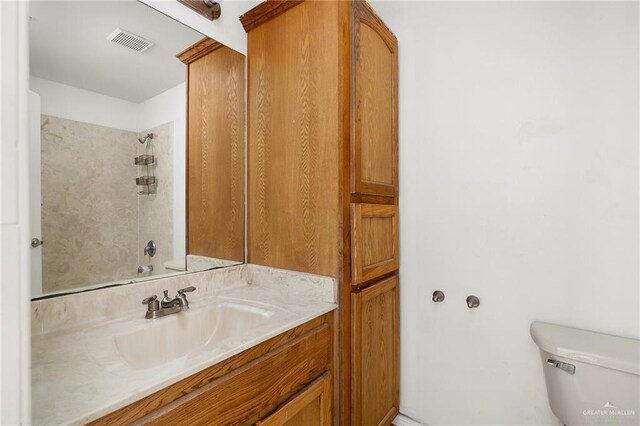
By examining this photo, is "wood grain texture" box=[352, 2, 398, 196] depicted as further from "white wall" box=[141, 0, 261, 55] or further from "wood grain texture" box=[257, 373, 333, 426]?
"wood grain texture" box=[257, 373, 333, 426]

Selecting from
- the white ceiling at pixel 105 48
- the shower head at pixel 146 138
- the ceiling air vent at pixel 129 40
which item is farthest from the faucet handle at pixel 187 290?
the ceiling air vent at pixel 129 40

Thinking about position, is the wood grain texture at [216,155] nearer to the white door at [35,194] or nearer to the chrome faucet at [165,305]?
the chrome faucet at [165,305]

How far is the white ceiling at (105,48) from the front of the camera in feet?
3.11

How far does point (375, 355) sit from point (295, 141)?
3.38ft

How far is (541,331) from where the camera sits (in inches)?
46.5

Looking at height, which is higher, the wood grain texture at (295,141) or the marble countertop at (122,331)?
the wood grain texture at (295,141)

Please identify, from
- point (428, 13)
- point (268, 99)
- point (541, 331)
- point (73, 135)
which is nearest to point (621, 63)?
point (428, 13)

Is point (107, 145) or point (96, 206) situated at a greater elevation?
point (107, 145)

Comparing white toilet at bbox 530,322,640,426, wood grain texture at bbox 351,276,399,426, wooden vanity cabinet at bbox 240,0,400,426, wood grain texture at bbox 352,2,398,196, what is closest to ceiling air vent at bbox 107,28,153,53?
wooden vanity cabinet at bbox 240,0,400,426

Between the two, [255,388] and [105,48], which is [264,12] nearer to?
[105,48]

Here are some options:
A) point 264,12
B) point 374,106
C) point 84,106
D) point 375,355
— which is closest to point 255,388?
point 375,355

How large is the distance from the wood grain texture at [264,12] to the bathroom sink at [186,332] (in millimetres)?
1293

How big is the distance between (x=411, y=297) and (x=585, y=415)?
74 cm

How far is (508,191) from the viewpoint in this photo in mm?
1320
